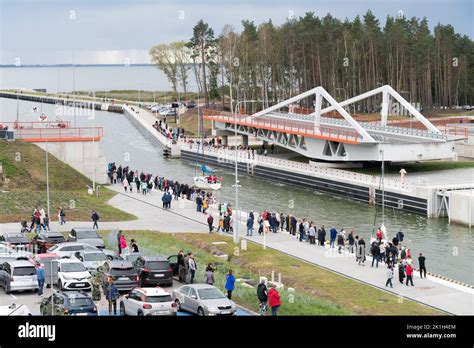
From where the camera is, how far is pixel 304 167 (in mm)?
74938

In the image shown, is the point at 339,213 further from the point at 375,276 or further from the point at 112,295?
the point at 112,295

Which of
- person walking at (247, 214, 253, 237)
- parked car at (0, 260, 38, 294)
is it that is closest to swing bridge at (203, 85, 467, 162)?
person walking at (247, 214, 253, 237)

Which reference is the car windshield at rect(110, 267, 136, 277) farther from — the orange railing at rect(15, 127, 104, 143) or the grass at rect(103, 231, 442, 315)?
the orange railing at rect(15, 127, 104, 143)

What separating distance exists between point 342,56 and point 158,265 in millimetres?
91337

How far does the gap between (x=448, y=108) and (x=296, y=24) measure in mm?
23144

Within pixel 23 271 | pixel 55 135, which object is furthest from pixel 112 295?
pixel 55 135

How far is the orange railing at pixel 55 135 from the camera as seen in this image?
216 ft

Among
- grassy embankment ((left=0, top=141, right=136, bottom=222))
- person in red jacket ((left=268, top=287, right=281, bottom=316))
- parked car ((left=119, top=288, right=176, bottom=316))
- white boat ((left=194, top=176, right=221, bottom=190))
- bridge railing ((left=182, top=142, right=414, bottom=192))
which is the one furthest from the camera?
white boat ((left=194, top=176, right=221, bottom=190))

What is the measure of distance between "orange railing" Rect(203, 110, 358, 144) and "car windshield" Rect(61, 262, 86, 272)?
38753 mm

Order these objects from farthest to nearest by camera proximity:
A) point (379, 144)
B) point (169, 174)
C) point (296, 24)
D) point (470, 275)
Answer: point (296, 24), point (169, 174), point (379, 144), point (470, 275)

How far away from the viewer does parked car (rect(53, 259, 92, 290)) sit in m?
29.9
